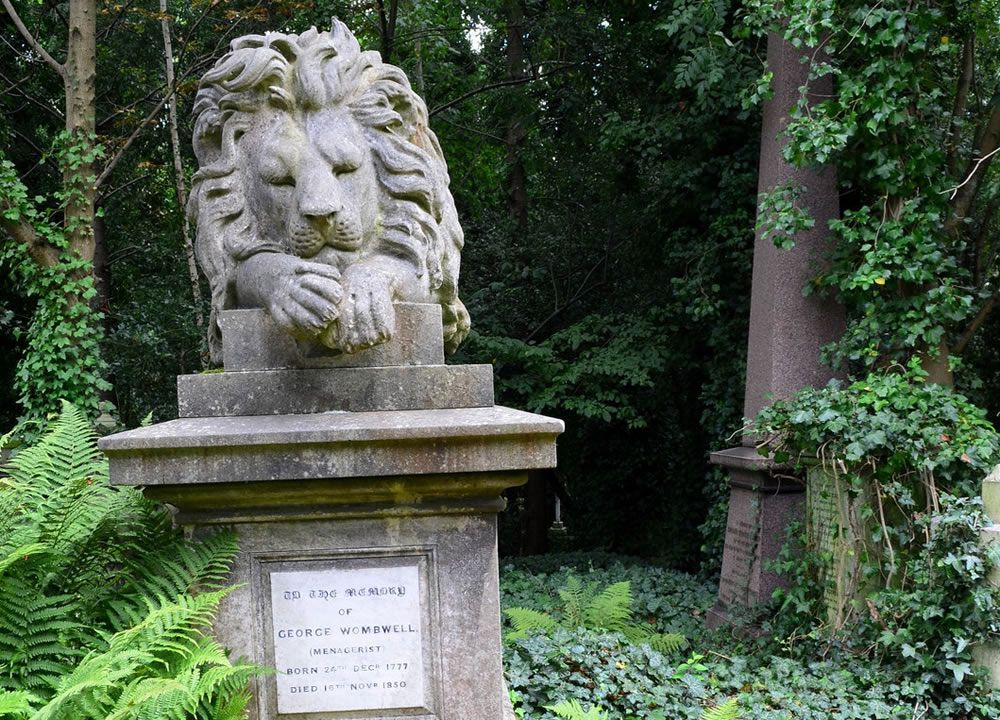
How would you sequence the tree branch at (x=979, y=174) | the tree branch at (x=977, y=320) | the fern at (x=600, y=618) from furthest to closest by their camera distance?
the tree branch at (x=979, y=174)
the tree branch at (x=977, y=320)
the fern at (x=600, y=618)

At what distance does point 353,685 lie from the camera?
3123mm

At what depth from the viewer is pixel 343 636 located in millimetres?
3117

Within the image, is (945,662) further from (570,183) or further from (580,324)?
(570,183)

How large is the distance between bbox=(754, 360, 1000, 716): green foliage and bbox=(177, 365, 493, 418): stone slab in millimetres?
3651

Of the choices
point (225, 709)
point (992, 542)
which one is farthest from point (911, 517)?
point (225, 709)

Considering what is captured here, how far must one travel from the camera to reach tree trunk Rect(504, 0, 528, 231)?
12053 millimetres

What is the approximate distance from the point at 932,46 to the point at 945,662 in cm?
461

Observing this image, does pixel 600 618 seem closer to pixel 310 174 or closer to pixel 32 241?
pixel 310 174

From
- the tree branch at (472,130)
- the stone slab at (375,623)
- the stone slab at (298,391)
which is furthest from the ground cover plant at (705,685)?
the tree branch at (472,130)

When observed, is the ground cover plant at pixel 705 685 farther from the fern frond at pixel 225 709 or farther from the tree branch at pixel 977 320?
the tree branch at pixel 977 320

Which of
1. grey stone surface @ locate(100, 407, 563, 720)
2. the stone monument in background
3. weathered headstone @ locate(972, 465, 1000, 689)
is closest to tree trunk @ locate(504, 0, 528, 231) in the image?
weathered headstone @ locate(972, 465, 1000, 689)

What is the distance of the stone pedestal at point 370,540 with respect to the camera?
296cm

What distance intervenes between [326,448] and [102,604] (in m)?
0.96

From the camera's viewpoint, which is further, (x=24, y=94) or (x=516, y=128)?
(x=516, y=128)
